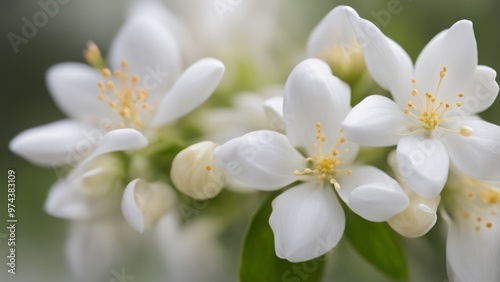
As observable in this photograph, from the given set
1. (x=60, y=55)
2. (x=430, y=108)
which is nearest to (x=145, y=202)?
(x=430, y=108)

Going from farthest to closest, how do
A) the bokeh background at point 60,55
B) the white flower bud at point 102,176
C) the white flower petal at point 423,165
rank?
the bokeh background at point 60,55
the white flower bud at point 102,176
the white flower petal at point 423,165

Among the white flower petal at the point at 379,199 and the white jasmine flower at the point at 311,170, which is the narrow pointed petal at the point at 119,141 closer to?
the white jasmine flower at the point at 311,170

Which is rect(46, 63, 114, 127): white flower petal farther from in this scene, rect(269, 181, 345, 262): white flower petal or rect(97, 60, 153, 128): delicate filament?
rect(269, 181, 345, 262): white flower petal

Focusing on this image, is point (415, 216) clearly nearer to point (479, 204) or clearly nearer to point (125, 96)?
point (479, 204)

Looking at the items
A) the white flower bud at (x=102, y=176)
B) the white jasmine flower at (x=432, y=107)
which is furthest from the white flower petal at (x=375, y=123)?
the white flower bud at (x=102, y=176)

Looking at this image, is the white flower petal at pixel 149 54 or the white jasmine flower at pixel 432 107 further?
the white flower petal at pixel 149 54

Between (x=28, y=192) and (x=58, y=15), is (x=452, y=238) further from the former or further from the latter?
(x=58, y=15)
